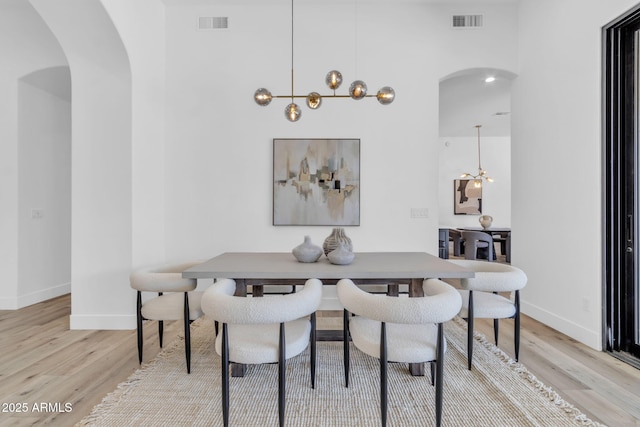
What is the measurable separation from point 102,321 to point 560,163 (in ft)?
14.9

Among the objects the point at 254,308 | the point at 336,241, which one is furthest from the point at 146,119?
the point at 254,308

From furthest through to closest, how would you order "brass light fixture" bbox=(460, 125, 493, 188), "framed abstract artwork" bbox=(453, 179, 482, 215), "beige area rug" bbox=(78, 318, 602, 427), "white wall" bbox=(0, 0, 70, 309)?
"framed abstract artwork" bbox=(453, 179, 482, 215) < "brass light fixture" bbox=(460, 125, 493, 188) < "white wall" bbox=(0, 0, 70, 309) < "beige area rug" bbox=(78, 318, 602, 427)

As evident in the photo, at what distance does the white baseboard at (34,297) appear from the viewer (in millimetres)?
3854

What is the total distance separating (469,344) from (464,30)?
3428mm

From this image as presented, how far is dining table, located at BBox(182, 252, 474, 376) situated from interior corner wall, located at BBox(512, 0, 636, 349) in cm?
143

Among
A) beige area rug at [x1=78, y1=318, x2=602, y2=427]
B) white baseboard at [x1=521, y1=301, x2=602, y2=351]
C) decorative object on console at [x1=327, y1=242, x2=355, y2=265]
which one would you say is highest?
decorative object on console at [x1=327, y1=242, x2=355, y2=265]

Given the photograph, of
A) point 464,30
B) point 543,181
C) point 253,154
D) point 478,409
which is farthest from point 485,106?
point 478,409

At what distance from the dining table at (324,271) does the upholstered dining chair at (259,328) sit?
0.76ft

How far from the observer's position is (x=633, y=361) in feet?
8.25

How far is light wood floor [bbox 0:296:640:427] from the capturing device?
6.38 feet

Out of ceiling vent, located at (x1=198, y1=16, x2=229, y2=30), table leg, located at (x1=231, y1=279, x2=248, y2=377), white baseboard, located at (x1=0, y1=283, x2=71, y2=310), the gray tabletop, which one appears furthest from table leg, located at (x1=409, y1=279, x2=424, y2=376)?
white baseboard, located at (x1=0, y1=283, x2=71, y2=310)

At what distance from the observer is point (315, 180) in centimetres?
392

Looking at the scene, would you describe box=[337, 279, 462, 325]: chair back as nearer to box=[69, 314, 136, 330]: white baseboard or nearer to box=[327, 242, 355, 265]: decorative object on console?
box=[327, 242, 355, 265]: decorative object on console

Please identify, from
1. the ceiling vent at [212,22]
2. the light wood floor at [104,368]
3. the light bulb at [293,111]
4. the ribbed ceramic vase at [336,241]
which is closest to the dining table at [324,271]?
the ribbed ceramic vase at [336,241]
